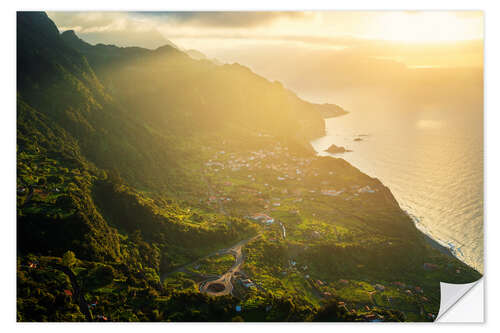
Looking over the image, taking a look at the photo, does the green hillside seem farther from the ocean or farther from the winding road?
the ocean

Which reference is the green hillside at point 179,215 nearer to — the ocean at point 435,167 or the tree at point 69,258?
the tree at point 69,258

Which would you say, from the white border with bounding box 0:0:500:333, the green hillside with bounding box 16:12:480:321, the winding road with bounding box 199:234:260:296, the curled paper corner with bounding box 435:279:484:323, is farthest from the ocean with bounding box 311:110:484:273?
the winding road with bounding box 199:234:260:296
